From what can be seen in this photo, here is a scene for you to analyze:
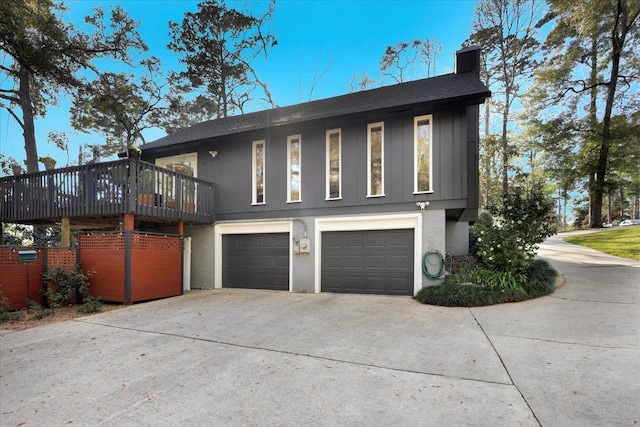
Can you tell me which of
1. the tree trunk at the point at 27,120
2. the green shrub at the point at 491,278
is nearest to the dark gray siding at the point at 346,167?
the green shrub at the point at 491,278

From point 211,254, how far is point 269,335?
610cm

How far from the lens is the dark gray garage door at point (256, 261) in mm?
9320

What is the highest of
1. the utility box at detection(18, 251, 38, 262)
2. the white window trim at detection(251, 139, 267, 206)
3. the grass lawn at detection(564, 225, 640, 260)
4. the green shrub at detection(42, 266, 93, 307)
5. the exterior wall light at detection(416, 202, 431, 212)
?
the white window trim at detection(251, 139, 267, 206)

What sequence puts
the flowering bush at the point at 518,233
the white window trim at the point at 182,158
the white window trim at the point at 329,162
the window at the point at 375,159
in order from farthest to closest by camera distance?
the white window trim at the point at 182,158, the white window trim at the point at 329,162, the window at the point at 375,159, the flowering bush at the point at 518,233

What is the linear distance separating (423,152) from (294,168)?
384 centimetres

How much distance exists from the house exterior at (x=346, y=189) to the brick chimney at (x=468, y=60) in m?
0.03

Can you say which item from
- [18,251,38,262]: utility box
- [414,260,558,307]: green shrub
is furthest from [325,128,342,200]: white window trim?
[18,251,38,262]: utility box

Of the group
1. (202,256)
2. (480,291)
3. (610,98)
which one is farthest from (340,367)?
(610,98)

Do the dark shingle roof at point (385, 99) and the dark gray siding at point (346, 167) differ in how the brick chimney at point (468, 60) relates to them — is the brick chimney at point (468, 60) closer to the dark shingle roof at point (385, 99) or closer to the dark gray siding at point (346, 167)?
the dark shingle roof at point (385, 99)

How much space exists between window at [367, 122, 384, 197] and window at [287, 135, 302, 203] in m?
2.16

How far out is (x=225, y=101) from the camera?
59.0 ft

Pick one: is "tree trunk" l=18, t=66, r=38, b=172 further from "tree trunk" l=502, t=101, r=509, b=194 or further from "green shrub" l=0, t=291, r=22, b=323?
"tree trunk" l=502, t=101, r=509, b=194

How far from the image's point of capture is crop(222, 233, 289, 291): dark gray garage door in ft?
30.6

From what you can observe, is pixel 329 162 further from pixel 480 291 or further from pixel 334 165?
pixel 480 291
